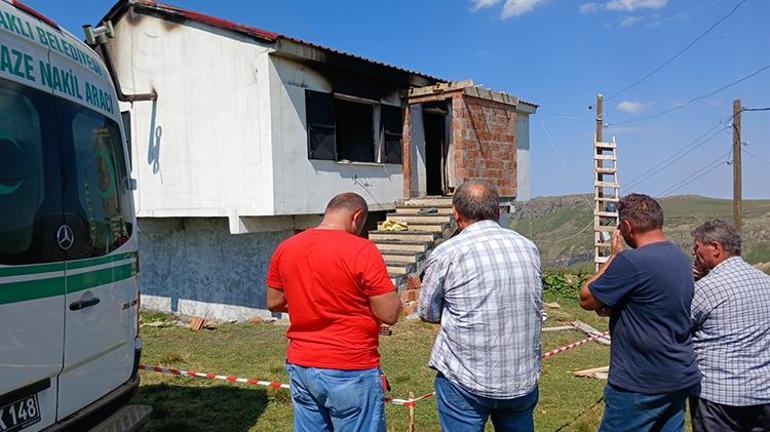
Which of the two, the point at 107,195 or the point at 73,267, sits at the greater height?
the point at 107,195

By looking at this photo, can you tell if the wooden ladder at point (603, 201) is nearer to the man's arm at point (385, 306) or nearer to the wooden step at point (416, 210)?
the wooden step at point (416, 210)

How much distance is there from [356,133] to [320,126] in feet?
5.28

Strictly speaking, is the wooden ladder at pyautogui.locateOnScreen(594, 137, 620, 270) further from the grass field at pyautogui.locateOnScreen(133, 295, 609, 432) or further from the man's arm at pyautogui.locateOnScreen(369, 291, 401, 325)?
the man's arm at pyautogui.locateOnScreen(369, 291, 401, 325)

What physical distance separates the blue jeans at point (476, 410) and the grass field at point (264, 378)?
2.01 metres

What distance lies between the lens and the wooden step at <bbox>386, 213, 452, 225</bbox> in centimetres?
1030

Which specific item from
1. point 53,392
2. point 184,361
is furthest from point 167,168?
point 53,392

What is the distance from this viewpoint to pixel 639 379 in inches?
109

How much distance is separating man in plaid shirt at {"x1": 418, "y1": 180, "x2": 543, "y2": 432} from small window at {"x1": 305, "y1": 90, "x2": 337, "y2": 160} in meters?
7.45

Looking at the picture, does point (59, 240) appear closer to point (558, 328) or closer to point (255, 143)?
point (255, 143)

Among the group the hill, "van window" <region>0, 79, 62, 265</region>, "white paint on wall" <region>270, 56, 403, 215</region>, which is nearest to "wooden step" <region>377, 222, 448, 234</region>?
"white paint on wall" <region>270, 56, 403, 215</region>

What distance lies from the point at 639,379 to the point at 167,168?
9.79m

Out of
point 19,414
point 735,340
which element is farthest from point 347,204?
point 735,340

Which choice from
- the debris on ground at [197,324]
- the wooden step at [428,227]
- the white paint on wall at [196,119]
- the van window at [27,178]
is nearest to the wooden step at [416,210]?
the wooden step at [428,227]

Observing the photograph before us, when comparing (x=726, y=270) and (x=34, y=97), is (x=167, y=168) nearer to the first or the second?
(x=34, y=97)
